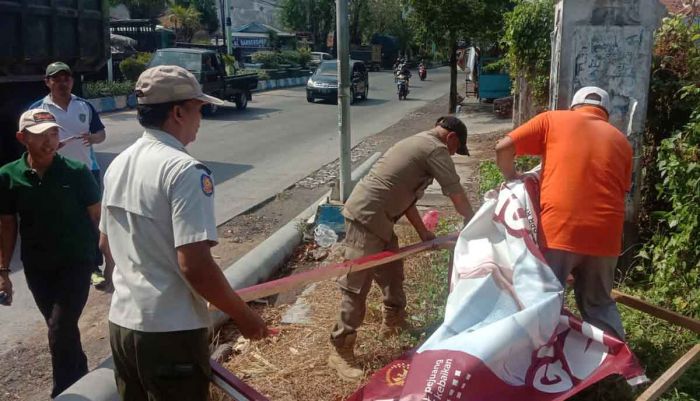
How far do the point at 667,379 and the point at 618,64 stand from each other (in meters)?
2.76

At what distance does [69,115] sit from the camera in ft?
17.8

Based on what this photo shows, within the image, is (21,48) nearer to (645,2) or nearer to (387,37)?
(645,2)

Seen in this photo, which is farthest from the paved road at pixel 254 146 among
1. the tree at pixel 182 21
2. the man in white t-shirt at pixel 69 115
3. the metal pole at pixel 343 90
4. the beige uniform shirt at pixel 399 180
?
the tree at pixel 182 21

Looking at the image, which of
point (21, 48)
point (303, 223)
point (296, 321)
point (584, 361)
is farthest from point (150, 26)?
point (584, 361)

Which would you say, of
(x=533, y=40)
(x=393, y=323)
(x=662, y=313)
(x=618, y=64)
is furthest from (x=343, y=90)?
(x=662, y=313)

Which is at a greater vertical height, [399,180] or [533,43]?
[533,43]

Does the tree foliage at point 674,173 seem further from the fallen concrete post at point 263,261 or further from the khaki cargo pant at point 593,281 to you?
the fallen concrete post at point 263,261

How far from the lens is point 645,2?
5.09m

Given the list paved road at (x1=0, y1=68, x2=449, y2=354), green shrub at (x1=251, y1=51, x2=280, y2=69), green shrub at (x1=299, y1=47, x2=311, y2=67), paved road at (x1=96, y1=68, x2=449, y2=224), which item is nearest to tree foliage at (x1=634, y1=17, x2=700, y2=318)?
paved road at (x1=0, y1=68, x2=449, y2=354)

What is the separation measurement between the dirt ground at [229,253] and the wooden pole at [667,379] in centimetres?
189

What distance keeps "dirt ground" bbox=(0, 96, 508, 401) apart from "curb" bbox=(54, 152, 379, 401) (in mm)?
357

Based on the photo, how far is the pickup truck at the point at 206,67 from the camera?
1862 cm

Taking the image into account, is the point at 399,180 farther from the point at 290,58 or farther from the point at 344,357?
the point at 290,58

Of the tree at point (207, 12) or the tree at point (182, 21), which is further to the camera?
the tree at point (207, 12)
